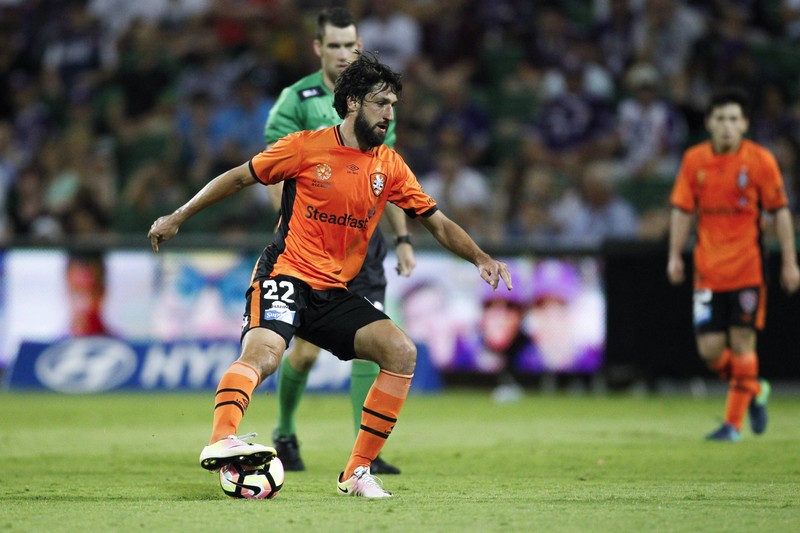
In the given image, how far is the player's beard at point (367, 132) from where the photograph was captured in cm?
612

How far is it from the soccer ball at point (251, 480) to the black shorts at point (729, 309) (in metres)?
4.97

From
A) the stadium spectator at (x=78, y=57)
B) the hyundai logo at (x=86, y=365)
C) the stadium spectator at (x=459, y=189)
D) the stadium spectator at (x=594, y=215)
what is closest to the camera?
the hyundai logo at (x=86, y=365)

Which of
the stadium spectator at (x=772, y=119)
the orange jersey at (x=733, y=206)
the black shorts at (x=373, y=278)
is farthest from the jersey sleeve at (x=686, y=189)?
the stadium spectator at (x=772, y=119)

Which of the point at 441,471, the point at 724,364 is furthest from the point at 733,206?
the point at 441,471

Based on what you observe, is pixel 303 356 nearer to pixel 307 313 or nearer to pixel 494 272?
pixel 307 313

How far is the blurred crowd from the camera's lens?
1562cm

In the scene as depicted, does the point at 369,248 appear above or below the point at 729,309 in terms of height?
above

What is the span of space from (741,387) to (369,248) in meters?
3.72

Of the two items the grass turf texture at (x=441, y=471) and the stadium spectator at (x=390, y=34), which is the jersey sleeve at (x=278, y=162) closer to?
the grass turf texture at (x=441, y=471)

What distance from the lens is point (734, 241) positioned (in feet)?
31.4

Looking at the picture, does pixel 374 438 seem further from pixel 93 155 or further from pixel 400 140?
pixel 93 155

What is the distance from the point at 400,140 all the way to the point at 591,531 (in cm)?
1182

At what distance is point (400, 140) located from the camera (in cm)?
1627

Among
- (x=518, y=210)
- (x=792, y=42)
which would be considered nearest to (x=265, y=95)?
(x=518, y=210)
